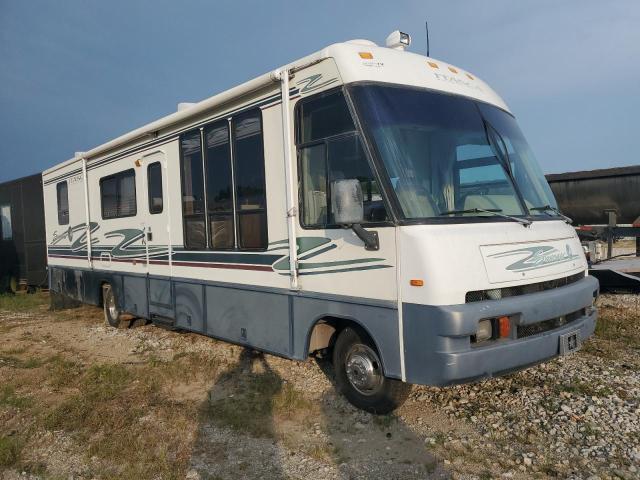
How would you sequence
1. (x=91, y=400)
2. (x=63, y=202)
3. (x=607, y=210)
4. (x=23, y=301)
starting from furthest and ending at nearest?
(x=23, y=301) < (x=63, y=202) < (x=607, y=210) < (x=91, y=400)

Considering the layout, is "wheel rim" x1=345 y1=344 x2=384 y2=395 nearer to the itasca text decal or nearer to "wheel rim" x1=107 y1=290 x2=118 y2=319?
the itasca text decal

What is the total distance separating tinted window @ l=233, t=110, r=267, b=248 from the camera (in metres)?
5.28

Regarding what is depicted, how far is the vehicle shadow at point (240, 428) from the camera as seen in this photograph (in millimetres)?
3893

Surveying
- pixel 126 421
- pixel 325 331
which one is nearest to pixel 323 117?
pixel 325 331

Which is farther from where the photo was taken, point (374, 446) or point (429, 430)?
point (429, 430)

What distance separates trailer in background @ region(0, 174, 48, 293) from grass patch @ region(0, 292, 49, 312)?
1.03ft

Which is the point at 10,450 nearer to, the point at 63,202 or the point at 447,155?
the point at 447,155

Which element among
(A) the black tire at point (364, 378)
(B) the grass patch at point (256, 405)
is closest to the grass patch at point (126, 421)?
(B) the grass patch at point (256, 405)

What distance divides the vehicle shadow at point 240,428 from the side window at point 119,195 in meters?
3.02

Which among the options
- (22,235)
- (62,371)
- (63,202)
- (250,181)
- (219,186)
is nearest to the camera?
(250,181)

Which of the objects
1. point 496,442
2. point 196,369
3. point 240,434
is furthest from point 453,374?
point 196,369

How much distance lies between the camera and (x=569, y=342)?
438 centimetres

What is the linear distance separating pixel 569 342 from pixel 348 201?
7.10ft

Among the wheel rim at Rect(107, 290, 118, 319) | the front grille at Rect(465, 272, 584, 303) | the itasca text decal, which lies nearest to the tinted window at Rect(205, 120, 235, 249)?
the front grille at Rect(465, 272, 584, 303)
